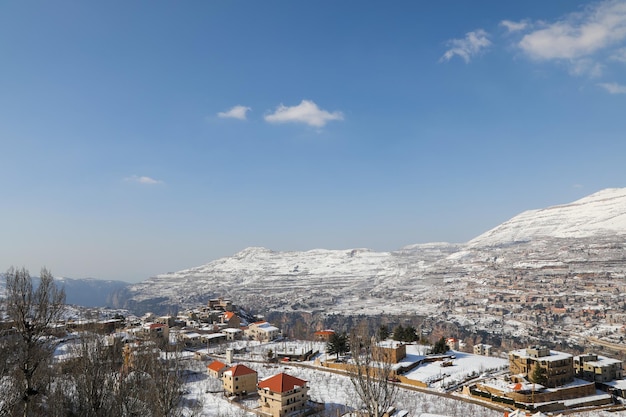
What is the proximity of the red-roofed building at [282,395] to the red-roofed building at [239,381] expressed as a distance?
9.85 ft

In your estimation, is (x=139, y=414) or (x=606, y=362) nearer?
(x=139, y=414)

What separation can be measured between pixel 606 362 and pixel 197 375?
3082 centimetres

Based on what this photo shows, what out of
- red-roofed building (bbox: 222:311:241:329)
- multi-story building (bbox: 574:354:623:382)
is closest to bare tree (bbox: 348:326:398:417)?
multi-story building (bbox: 574:354:623:382)

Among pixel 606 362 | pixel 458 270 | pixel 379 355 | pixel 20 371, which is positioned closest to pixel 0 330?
pixel 20 371

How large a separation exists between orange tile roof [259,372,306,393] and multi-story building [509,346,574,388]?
16.0 meters

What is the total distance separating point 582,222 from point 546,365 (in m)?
163

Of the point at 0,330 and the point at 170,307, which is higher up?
the point at 0,330

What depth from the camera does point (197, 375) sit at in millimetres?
33219

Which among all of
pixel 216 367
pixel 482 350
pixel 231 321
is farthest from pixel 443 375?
pixel 231 321

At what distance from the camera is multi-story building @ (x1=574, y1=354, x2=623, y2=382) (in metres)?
30.1

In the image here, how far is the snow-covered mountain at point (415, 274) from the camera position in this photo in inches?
4444

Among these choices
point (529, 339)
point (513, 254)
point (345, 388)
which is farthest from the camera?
point (513, 254)

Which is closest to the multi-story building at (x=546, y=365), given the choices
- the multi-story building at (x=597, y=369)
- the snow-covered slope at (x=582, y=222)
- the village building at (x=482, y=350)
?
the multi-story building at (x=597, y=369)

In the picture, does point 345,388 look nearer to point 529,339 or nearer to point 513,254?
point 529,339
